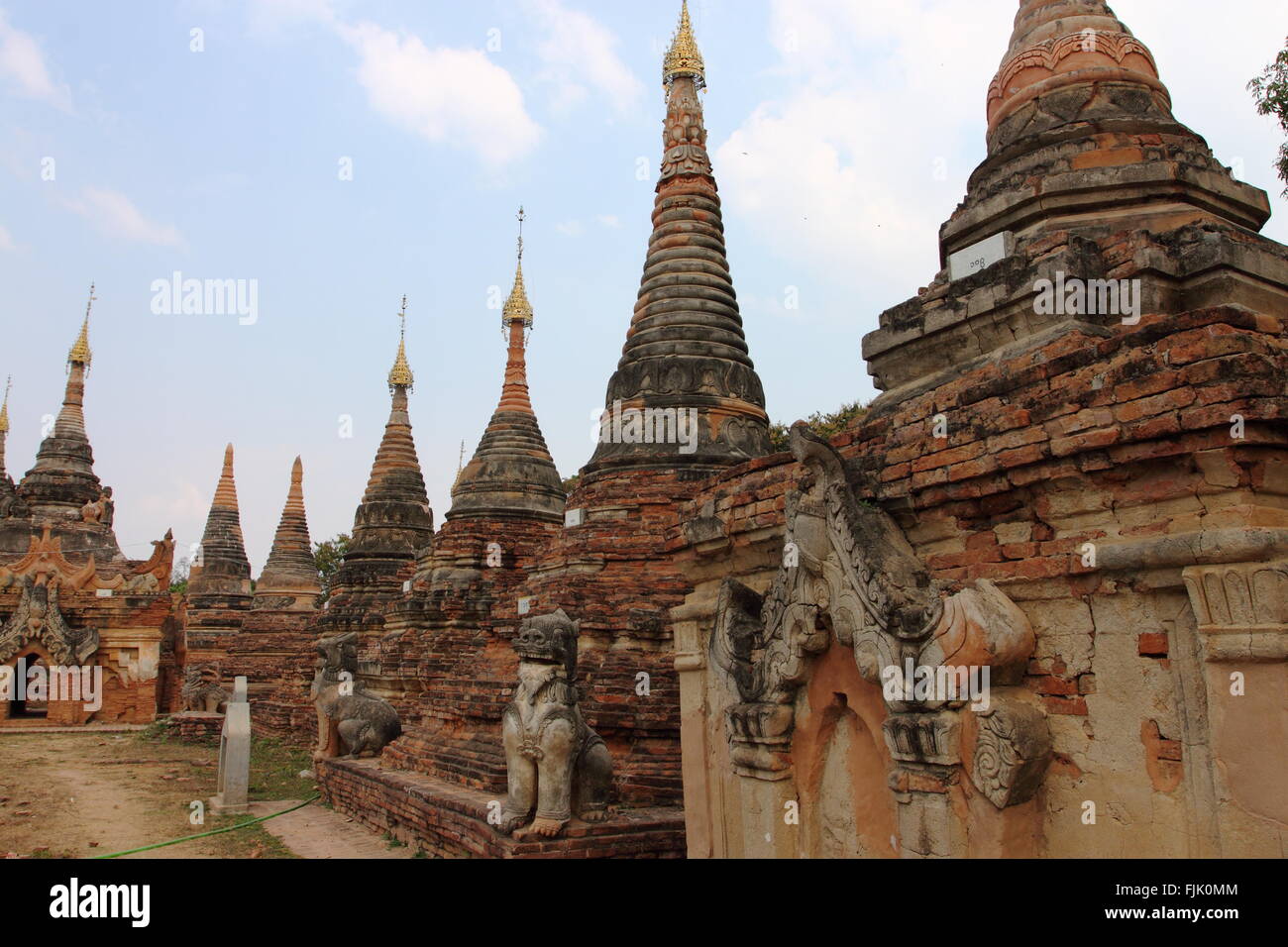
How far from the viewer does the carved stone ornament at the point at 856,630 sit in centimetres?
497

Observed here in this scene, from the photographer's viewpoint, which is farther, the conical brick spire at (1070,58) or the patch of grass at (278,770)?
the patch of grass at (278,770)

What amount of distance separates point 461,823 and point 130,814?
7122 millimetres

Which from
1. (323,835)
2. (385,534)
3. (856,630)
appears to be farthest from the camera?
(385,534)

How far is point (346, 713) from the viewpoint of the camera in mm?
16375

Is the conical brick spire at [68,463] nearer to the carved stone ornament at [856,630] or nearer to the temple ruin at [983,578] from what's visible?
the temple ruin at [983,578]

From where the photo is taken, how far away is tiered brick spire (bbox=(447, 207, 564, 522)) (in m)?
20.4

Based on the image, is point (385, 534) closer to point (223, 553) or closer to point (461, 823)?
point (223, 553)

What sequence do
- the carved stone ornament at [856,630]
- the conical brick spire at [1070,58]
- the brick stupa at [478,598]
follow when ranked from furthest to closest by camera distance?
the brick stupa at [478,598] < the conical brick spire at [1070,58] < the carved stone ornament at [856,630]

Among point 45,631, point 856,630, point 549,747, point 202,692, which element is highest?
point 856,630

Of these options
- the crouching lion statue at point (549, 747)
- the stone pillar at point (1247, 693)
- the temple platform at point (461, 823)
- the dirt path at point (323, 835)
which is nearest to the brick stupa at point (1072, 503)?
the stone pillar at point (1247, 693)

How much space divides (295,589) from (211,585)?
5.35 m

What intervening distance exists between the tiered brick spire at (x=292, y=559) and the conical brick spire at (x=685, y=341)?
67.7ft

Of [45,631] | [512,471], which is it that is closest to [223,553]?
[45,631]
